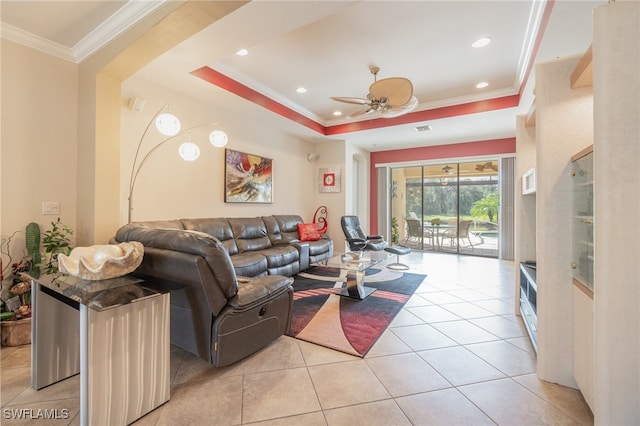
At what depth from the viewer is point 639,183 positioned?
1.00 metres

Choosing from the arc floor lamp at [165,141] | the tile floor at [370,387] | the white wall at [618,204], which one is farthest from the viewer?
the arc floor lamp at [165,141]

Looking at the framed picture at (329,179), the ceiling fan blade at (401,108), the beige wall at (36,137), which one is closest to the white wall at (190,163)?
the beige wall at (36,137)

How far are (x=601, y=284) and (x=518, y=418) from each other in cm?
90

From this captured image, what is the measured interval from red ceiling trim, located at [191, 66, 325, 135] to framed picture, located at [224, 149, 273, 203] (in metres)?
0.88

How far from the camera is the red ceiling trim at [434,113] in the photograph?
4.09 meters

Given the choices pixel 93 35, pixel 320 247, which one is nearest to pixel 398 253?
pixel 320 247

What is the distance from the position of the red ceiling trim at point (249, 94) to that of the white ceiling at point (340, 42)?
0.25ft

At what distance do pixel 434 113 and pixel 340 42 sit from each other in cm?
244

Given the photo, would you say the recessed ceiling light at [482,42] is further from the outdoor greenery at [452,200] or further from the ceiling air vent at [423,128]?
the outdoor greenery at [452,200]

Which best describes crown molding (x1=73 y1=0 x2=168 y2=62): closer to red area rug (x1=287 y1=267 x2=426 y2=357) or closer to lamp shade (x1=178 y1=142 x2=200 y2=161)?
lamp shade (x1=178 y1=142 x2=200 y2=161)

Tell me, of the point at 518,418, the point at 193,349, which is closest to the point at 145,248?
the point at 193,349

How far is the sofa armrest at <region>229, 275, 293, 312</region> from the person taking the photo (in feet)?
5.85

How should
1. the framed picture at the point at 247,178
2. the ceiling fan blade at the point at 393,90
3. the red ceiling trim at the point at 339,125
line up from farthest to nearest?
the framed picture at the point at 247,178, the red ceiling trim at the point at 339,125, the ceiling fan blade at the point at 393,90

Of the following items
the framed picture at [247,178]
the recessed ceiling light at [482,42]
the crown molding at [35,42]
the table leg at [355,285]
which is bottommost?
the table leg at [355,285]
